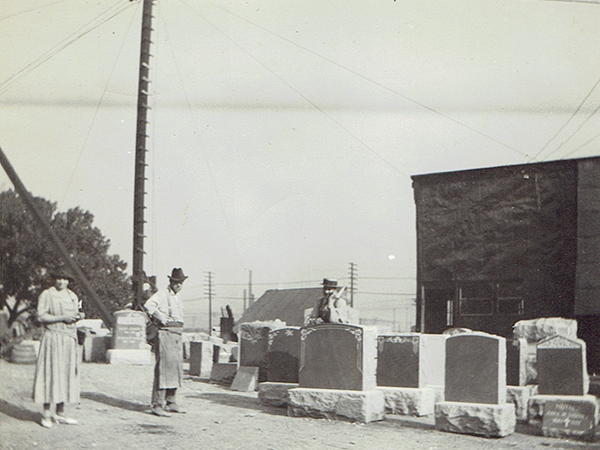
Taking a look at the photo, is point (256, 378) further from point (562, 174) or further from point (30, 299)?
point (30, 299)

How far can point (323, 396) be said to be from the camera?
7988 mm

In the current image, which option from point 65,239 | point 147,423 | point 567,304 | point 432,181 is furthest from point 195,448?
point 65,239

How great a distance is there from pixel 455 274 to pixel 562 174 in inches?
175

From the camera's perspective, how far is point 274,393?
9148mm

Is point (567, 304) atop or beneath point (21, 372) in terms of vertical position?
atop

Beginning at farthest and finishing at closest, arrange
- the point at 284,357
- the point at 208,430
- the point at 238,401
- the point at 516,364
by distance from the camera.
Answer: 1. the point at 516,364
2. the point at 284,357
3. the point at 238,401
4. the point at 208,430

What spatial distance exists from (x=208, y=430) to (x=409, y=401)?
347 centimetres

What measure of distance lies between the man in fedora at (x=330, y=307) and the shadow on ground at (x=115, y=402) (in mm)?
2687

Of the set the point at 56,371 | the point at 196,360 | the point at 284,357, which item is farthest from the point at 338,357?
the point at 196,360

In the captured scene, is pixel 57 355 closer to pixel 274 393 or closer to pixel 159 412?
pixel 159 412

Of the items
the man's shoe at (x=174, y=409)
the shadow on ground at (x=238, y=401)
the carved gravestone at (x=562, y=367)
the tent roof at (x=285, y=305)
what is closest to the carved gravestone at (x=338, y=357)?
the shadow on ground at (x=238, y=401)

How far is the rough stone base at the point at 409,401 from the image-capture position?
8.94m

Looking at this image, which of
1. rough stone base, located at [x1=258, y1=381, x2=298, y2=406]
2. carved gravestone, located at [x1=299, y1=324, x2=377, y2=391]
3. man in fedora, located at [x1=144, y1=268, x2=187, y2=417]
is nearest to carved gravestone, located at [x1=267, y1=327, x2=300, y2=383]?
rough stone base, located at [x1=258, y1=381, x2=298, y2=406]

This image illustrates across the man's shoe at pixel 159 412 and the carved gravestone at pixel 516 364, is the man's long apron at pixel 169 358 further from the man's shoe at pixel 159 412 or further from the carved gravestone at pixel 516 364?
the carved gravestone at pixel 516 364
